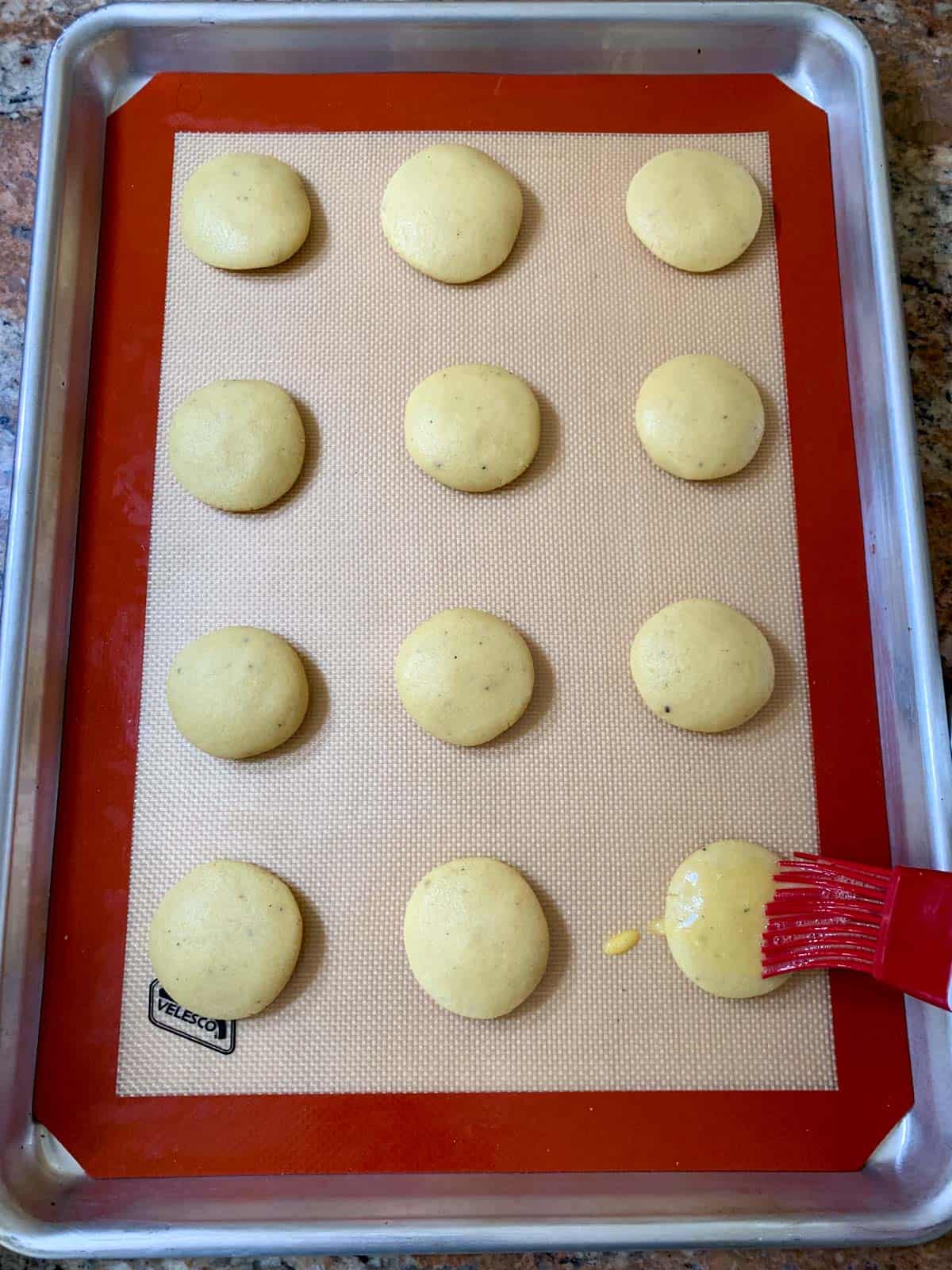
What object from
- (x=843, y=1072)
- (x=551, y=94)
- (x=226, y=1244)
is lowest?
(x=226, y=1244)

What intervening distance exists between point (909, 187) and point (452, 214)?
1.90 feet

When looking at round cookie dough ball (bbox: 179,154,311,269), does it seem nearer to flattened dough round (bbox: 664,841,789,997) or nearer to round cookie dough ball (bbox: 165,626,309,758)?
round cookie dough ball (bbox: 165,626,309,758)

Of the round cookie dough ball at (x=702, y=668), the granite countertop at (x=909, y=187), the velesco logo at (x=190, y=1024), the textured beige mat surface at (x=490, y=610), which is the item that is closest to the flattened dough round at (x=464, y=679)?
the textured beige mat surface at (x=490, y=610)

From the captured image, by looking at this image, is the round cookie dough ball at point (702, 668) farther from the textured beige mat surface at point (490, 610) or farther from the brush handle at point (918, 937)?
the brush handle at point (918, 937)

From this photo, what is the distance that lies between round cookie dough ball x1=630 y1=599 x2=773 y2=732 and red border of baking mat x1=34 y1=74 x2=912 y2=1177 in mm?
88

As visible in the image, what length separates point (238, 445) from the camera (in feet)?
3.39

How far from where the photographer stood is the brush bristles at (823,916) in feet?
2.99

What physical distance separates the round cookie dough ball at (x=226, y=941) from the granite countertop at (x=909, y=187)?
459mm

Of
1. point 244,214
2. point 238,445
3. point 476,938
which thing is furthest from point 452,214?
point 476,938

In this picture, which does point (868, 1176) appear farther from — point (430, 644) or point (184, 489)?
point (184, 489)

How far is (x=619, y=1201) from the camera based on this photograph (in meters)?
0.89

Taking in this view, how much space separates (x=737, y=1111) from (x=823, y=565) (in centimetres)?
58

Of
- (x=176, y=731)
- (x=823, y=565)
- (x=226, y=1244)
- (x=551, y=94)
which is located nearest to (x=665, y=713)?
(x=823, y=565)

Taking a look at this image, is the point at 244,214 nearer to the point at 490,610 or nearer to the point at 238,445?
the point at 238,445
